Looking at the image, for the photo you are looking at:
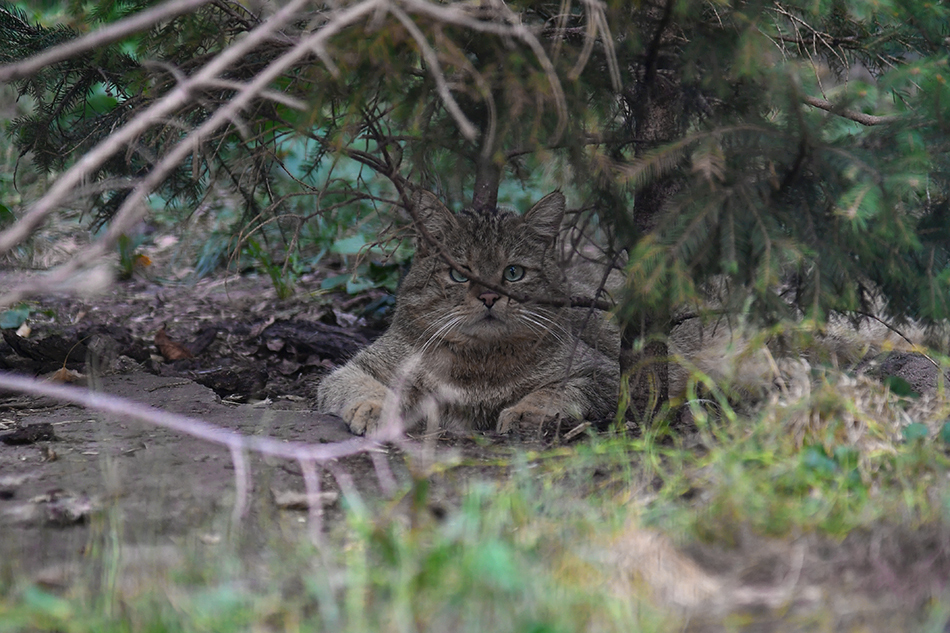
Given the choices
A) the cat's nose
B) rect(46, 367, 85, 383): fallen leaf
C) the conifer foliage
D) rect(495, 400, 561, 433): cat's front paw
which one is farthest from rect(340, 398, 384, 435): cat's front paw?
rect(46, 367, 85, 383): fallen leaf

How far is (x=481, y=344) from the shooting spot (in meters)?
4.30

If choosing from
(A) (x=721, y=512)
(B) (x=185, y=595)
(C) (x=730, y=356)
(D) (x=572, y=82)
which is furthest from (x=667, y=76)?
(B) (x=185, y=595)

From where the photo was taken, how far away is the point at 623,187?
2883mm

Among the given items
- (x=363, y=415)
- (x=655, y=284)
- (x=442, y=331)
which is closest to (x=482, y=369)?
(x=442, y=331)

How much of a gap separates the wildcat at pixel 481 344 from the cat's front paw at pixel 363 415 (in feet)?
0.41

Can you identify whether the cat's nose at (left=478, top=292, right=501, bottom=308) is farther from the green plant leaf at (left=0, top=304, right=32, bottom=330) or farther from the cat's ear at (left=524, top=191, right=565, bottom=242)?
the green plant leaf at (left=0, top=304, right=32, bottom=330)

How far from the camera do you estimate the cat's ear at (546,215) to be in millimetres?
4281

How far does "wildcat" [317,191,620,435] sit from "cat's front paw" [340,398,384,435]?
0.41 ft

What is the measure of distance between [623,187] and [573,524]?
126 centimetres

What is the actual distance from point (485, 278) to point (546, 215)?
0.50 meters

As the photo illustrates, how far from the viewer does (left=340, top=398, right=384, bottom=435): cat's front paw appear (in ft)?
12.4

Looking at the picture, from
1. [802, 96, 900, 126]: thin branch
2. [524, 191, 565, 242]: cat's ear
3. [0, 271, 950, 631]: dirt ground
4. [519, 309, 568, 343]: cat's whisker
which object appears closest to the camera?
[0, 271, 950, 631]: dirt ground

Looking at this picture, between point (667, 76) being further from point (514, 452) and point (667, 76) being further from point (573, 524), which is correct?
point (573, 524)

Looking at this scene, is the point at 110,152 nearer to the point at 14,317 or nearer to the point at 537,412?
the point at 537,412
